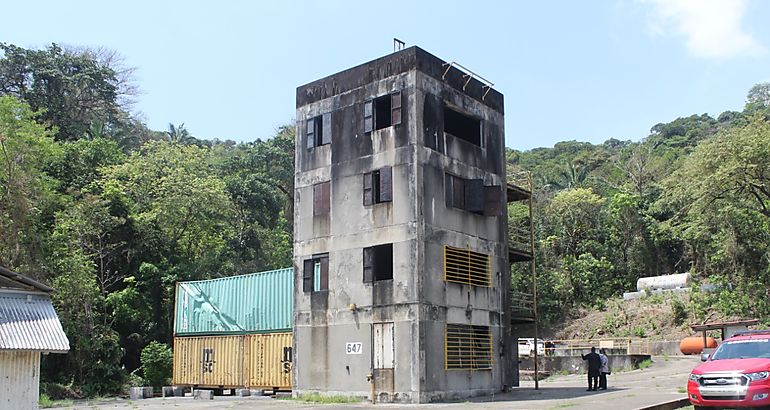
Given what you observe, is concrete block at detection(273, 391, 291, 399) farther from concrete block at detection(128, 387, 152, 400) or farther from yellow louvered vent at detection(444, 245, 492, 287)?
yellow louvered vent at detection(444, 245, 492, 287)

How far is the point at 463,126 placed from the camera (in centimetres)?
3023

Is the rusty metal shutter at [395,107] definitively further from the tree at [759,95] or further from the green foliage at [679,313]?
the tree at [759,95]

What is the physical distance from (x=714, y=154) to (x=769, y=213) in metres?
5.49

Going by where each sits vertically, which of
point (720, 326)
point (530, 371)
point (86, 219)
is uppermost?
point (86, 219)

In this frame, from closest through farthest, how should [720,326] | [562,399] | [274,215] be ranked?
[562,399]
[720,326]
[274,215]

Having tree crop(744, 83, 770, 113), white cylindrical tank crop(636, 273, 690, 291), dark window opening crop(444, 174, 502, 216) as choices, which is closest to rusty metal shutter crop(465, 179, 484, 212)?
dark window opening crop(444, 174, 502, 216)

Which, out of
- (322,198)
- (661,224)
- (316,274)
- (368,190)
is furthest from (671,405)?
(661,224)

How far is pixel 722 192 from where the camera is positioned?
147 ft

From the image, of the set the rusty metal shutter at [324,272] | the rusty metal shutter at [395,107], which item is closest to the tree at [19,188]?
the rusty metal shutter at [324,272]

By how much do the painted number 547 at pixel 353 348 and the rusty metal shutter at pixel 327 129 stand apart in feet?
24.8

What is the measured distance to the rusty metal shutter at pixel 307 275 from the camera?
1100 inches

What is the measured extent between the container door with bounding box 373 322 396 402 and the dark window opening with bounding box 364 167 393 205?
4.33 metres

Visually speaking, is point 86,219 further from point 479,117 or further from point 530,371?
point 530,371

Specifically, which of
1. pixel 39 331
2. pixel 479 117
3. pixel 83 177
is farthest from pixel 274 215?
pixel 39 331
